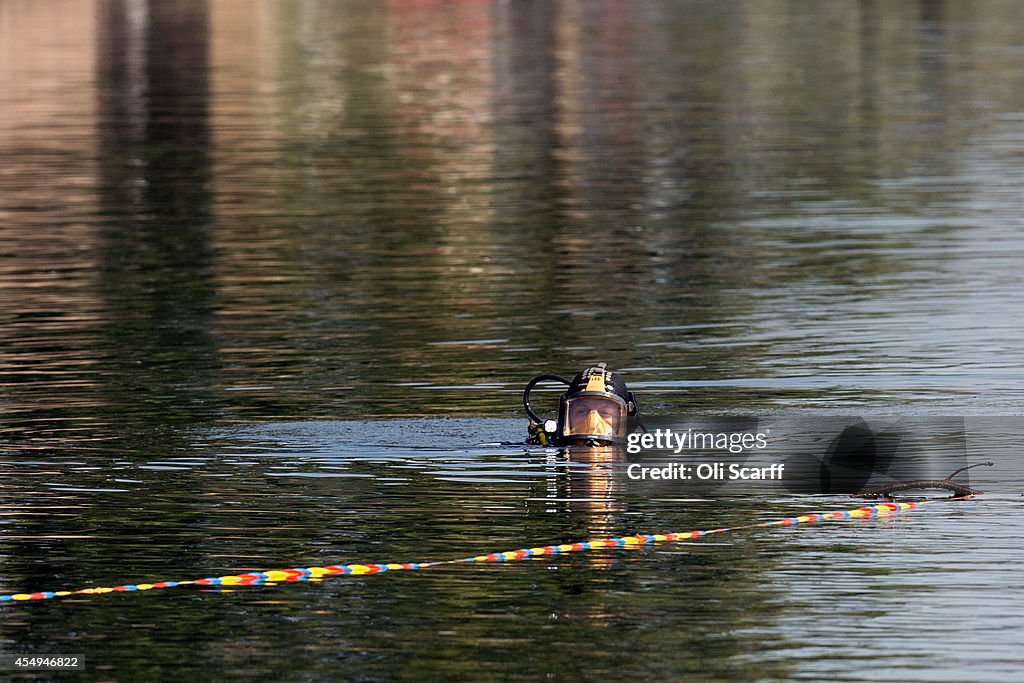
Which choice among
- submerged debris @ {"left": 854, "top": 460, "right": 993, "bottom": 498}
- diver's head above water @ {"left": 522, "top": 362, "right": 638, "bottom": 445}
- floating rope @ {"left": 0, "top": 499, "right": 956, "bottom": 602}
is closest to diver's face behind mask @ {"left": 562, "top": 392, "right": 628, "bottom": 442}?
diver's head above water @ {"left": 522, "top": 362, "right": 638, "bottom": 445}

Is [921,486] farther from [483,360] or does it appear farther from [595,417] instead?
[483,360]

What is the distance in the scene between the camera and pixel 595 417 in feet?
64.2

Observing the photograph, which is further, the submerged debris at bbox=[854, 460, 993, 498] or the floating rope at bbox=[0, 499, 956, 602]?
the submerged debris at bbox=[854, 460, 993, 498]

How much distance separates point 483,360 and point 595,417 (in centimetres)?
601

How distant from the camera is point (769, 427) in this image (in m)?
20.6

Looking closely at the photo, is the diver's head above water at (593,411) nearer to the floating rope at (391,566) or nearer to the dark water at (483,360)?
the dark water at (483,360)

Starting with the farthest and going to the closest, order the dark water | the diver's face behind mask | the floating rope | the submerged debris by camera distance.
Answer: the diver's face behind mask < the submerged debris < the floating rope < the dark water

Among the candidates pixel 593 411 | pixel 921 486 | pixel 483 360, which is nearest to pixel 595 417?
pixel 593 411

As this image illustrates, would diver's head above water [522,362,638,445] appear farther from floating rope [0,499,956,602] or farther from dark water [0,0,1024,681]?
floating rope [0,499,956,602]

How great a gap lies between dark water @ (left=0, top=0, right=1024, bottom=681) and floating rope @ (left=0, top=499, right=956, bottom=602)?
7.7 inches

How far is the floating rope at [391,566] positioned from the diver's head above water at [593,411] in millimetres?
2502

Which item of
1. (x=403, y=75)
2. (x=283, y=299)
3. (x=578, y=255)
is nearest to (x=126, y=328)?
(x=283, y=299)

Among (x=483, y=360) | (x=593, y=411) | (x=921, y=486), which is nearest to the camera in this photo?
(x=921, y=486)

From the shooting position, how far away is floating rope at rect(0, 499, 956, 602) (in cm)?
1562
